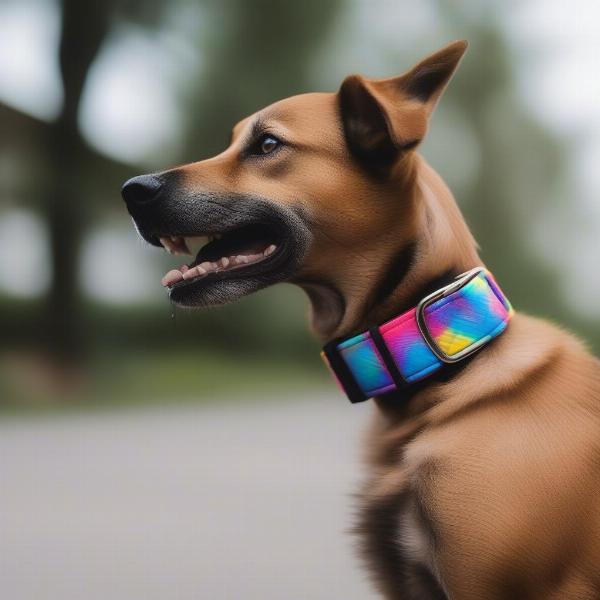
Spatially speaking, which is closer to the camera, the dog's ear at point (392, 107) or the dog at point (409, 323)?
the dog at point (409, 323)

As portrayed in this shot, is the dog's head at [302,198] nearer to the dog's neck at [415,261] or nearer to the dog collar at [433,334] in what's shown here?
the dog's neck at [415,261]

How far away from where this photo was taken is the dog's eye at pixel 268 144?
7.45 ft

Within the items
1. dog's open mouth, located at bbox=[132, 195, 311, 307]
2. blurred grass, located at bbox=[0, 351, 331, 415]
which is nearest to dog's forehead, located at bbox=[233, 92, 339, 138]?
dog's open mouth, located at bbox=[132, 195, 311, 307]

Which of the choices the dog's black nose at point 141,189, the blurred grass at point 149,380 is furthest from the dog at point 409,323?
the blurred grass at point 149,380

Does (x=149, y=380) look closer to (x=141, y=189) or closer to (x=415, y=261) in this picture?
(x=141, y=189)

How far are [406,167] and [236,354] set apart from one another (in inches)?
341

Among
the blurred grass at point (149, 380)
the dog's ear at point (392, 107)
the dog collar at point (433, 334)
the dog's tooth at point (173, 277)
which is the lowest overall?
the dog collar at point (433, 334)

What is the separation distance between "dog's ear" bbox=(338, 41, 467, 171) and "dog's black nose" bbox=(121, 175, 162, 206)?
22.5 inches

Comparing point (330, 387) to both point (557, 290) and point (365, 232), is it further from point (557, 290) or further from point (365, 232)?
point (365, 232)

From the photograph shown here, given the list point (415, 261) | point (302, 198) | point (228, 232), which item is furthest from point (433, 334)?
point (228, 232)

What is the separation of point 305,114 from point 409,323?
0.72m

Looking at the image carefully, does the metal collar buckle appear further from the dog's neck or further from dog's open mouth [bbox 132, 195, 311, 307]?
dog's open mouth [bbox 132, 195, 311, 307]

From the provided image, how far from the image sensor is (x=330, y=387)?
36.3 ft

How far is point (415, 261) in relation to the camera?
6.94 feet
